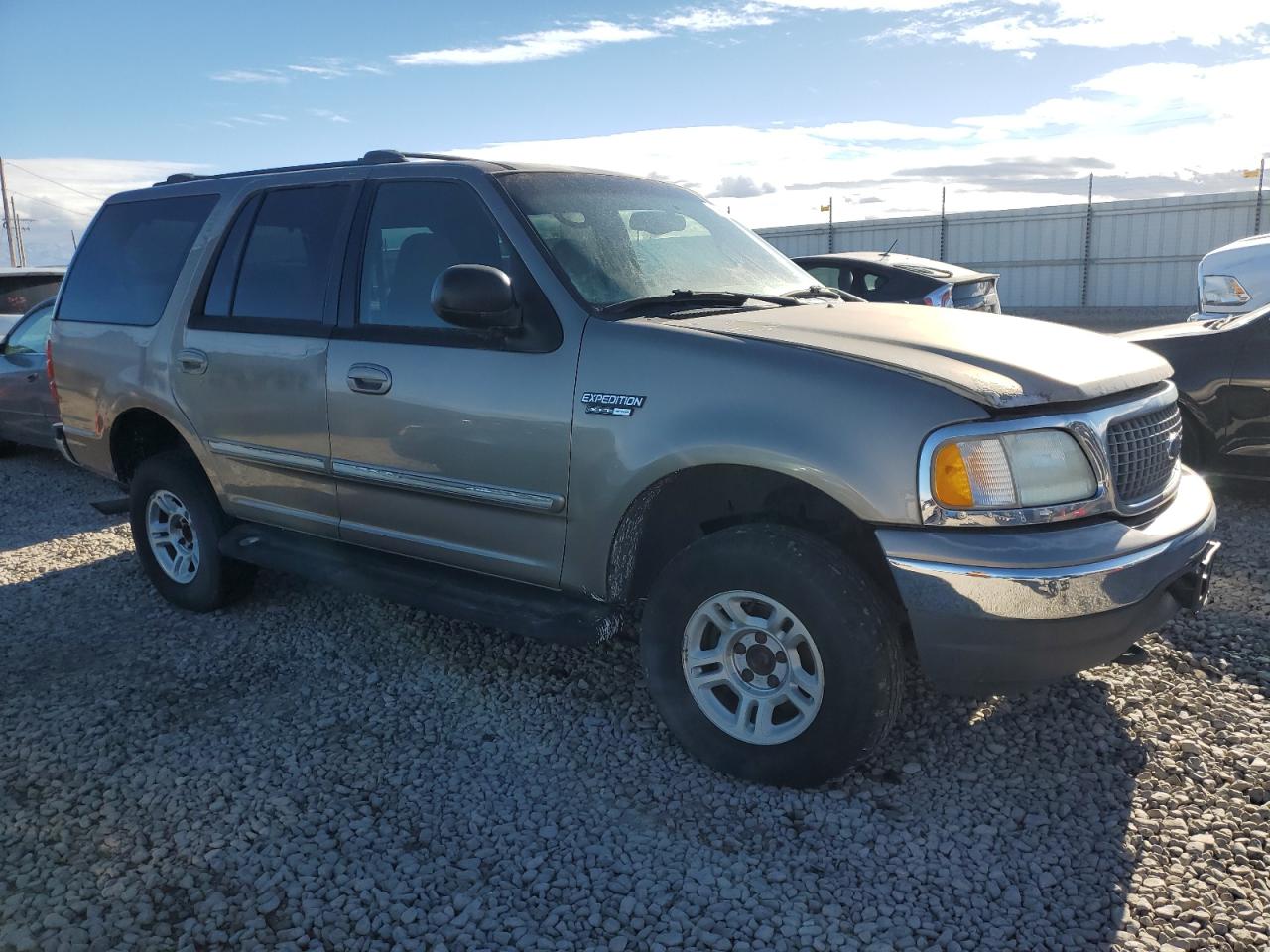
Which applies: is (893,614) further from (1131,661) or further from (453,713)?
(453,713)

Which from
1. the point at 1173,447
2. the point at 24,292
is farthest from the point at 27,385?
the point at 1173,447

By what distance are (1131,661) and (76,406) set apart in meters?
5.13

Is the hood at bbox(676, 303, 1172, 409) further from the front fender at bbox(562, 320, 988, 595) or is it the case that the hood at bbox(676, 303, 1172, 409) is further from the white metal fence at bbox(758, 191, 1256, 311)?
the white metal fence at bbox(758, 191, 1256, 311)

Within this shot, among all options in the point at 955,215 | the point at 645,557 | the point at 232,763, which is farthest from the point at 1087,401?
the point at 955,215

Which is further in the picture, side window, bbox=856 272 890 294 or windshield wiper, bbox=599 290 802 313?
side window, bbox=856 272 890 294

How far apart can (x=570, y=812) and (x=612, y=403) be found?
1.30 meters

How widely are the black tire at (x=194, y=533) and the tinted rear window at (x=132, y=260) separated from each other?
733 millimetres

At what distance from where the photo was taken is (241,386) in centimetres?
430

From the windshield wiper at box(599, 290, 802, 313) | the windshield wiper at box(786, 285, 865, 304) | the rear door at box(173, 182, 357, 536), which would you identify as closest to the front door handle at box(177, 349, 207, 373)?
the rear door at box(173, 182, 357, 536)

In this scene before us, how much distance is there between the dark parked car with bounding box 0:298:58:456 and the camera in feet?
27.5

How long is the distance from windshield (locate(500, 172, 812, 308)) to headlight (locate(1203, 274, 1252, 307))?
228 inches

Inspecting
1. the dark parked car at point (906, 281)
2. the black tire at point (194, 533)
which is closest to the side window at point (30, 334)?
the black tire at point (194, 533)

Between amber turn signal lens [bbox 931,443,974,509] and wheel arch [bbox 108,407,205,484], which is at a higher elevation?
amber turn signal lens [bbox 931,443,974,509]

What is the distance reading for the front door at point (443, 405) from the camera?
11.0 ft
